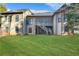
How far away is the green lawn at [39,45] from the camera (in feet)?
16.9

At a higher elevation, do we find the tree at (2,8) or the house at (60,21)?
the tree at (2,8)

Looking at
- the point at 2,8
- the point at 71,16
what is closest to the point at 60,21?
the point at 71,16

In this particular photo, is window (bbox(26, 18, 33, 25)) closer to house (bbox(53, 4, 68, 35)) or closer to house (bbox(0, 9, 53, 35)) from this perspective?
house (bbox(0, 9, 53, 35))

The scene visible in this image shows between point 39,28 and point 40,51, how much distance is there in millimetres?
223

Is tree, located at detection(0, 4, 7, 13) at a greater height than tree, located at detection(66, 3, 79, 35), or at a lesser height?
greater

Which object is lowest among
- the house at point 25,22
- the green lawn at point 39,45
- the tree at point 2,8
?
the green lawn at point 39,45

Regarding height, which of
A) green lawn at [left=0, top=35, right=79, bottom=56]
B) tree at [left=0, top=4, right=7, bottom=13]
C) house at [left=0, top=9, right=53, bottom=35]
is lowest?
green lawn at [left=0, top=35, right=79, bottom=56]

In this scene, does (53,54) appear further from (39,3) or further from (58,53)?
(39,3)

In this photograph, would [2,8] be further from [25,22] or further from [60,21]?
[60,21]

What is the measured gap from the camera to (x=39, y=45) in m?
5.20

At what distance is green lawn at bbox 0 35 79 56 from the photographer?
203 inches

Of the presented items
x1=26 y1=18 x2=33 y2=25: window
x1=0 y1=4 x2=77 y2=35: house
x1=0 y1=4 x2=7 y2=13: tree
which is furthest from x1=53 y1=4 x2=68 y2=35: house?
x1=0 y1=4 x2=7 y2=13: tree

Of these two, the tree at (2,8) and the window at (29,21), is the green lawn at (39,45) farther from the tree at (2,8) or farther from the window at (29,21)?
the tree at (2,8)

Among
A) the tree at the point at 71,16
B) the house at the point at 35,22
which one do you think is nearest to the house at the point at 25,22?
the house at the point at 35,22
